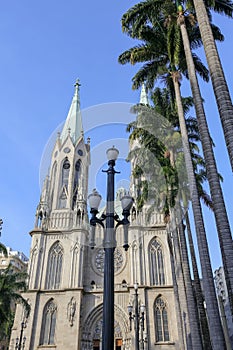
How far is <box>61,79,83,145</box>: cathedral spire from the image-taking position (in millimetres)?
40625

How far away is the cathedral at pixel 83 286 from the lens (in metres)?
26.8

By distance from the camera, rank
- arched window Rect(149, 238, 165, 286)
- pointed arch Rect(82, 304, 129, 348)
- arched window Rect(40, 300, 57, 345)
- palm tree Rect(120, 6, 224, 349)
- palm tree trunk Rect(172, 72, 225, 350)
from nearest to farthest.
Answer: palm tree trunk Rect(172, 72, 225, 350) < palm tree Rect(120, 6, 224, 349) < arched window Rect(40, 300, 57, 345) < pointed arch Rect(82, 304, 129, 348) < arched window Rect(149, 238, 165, 286)

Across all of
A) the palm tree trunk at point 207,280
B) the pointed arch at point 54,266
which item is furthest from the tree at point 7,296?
the palm tree trunk at point 207,280

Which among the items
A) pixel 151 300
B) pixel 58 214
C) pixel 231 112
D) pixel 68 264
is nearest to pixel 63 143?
pixel 58 214

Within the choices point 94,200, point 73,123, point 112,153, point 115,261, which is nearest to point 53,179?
point 73,123

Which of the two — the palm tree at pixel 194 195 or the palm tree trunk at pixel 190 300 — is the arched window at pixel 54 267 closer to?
the palm tree trunk at pixel 190 300

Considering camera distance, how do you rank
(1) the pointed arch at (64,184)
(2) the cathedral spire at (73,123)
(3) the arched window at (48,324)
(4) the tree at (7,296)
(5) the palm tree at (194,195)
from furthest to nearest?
(2) the cathedral spire at (73,123) → (1) the pointed arch at (64,184) → (3) the arched window at (48,324) → (4) the tree at (7,296) → (5) the palm tree at (194,195)

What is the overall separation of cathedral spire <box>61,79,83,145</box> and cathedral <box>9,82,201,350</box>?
354 inches

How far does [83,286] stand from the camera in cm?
3031

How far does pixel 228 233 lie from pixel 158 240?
2303 cm

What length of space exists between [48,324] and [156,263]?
435 inches

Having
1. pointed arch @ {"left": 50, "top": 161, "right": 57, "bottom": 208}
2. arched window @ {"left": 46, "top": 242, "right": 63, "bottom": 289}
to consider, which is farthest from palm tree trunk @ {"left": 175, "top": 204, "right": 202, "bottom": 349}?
pointed arch @ {"left": 50, "top": 161, "right": 57, "bottom": 208}

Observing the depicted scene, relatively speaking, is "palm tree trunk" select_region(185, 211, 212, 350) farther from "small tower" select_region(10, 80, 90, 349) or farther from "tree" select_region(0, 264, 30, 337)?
"tree" select_region(0, 264, 30, 337)

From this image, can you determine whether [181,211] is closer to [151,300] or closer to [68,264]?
[151,300]
